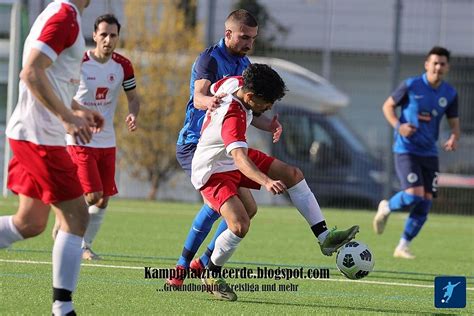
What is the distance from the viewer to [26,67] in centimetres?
580

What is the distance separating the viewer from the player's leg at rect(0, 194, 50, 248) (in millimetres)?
6059

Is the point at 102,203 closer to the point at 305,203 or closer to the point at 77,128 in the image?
the point at 305,203

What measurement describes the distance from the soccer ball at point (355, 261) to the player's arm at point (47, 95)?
242cm

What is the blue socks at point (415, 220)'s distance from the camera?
39.5 ft

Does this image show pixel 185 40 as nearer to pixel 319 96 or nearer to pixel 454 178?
pixel 319 96

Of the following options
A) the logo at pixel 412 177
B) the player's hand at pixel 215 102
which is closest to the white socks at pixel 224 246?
the player's hand at pixel 215 102

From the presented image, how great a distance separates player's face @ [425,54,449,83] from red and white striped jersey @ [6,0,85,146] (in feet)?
22.5

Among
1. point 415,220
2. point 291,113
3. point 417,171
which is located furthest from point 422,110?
Answer: point 291,113

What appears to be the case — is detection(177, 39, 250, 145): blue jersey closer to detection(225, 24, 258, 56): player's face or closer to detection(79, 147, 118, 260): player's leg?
detection(225, 24, 258, 56): player's face

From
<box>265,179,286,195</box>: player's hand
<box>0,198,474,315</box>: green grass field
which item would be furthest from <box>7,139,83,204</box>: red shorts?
<box>265,179,286,195</box>: player's hand

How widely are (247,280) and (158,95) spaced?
42.9 feet

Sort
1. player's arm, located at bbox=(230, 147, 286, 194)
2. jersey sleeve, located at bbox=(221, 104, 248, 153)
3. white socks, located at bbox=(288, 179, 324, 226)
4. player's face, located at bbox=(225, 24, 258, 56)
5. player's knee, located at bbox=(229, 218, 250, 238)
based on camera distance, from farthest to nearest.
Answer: player's face, located at bbox=(225, 24, 258, 56)
white socks, located at bbox=(288, 179, 324, 226)
player's knee, located at bbox=(229, 218, 250, 238)
jersey sleeve, located at bbox=(221, 104, 248, 153)
player's arm, located at bbox=(230, 147, 286, 194)

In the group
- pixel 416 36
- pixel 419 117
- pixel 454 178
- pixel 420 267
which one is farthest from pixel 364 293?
pixel 416 36

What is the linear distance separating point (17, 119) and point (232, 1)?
728 inches
